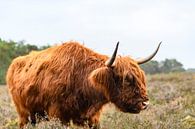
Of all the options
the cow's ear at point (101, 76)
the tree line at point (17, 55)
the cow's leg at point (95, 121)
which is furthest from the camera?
the tree line at point (17, 55)

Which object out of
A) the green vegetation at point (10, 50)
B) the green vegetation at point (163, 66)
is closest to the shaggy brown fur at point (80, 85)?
the green vegetation at point (10, 50)

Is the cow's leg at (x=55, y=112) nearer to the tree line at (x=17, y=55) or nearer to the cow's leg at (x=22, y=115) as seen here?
the cow's leg at (x=22, y=115)

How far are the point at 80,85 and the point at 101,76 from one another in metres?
0.31

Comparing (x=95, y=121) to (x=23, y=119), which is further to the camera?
(x=23, y=119)

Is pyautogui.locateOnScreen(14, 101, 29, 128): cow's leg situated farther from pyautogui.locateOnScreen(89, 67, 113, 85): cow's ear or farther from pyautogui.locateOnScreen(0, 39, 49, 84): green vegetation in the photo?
pyautogui.locateOnScreen(0, 39, 49, 84): green vegetation

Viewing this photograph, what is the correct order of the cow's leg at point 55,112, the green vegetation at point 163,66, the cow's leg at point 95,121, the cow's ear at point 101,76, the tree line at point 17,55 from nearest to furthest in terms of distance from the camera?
the cow's leg at point 55,112, the cow's ear at point 101,76, the cow's leg at point 95,121, the tree line at point 17,55, the green vegetation at point 163,66

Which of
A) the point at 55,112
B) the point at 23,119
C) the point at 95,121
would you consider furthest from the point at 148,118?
the point at 55,112

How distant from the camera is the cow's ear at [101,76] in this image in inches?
324

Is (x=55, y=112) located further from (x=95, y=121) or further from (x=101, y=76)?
(x=101, y=76)

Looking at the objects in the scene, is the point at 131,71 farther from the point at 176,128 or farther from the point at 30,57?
the point at 30,57

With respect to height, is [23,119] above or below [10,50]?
above

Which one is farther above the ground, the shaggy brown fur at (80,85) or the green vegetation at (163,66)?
the shaggy brown fur at (80,85)

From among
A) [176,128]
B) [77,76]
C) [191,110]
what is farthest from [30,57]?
[191,110]

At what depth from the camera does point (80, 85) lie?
8250 millimetres
